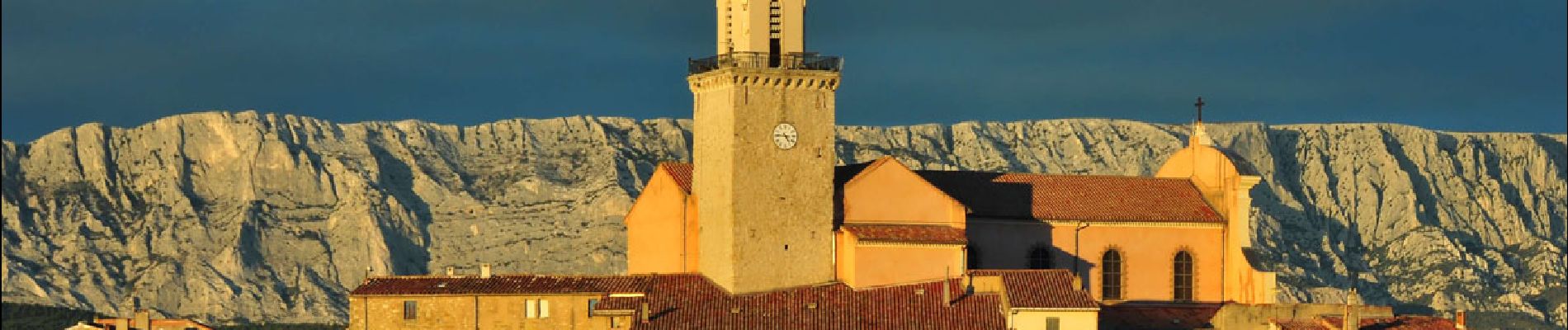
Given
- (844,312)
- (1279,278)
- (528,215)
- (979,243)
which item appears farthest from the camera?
(528,215)

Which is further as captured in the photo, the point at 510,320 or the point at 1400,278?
the point at 1400,278

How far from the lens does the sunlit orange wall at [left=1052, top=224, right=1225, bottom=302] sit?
336ft

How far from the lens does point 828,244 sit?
93688mm

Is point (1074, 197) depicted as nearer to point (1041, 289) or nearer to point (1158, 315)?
point (1158, 315)

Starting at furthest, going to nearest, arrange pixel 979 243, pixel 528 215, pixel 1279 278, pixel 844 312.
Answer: pixel 528 215, pixel 1279 278, pixel 979 243, pixel 844 312

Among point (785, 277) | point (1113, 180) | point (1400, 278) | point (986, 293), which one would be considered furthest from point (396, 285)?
point (1400, 278)

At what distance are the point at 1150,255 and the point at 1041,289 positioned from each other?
13.8 metres

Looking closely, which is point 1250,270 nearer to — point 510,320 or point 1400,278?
point 510,320

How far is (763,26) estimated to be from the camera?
9312 cm

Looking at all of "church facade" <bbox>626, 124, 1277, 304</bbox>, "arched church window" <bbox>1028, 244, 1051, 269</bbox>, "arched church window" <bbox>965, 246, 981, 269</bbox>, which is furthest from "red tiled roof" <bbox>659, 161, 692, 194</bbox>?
"arched church window" <bbox>1028, 244, 1051, 269</bbox>

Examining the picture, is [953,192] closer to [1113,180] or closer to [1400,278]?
[1113,180]

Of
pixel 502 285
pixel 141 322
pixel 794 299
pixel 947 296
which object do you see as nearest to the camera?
pixel 947 296

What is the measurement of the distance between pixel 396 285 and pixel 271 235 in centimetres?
10329

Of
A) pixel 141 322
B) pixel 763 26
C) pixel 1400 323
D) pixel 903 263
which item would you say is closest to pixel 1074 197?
pixel 1400 323
